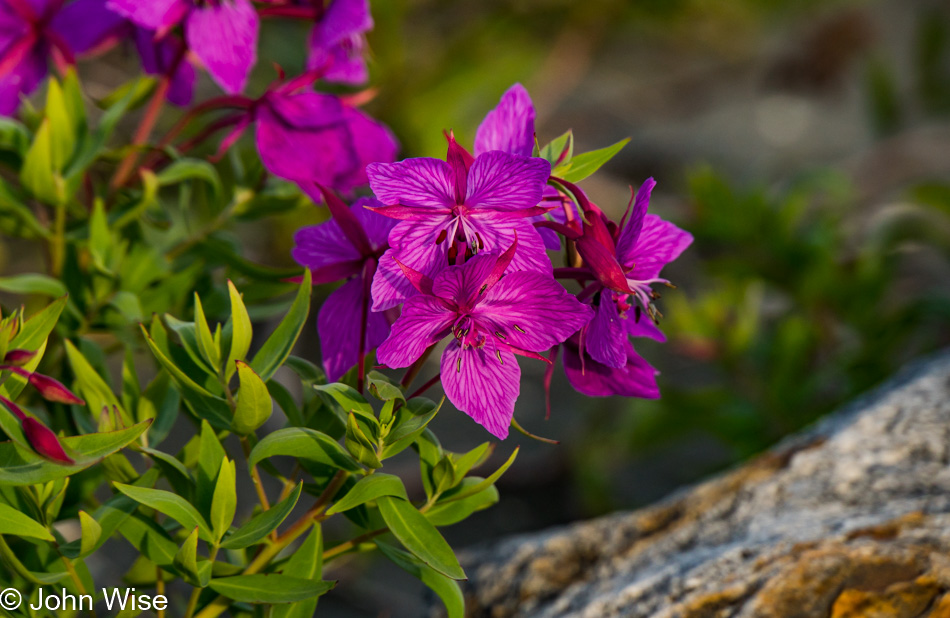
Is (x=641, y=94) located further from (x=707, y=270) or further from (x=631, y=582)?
(x=631, y=582)

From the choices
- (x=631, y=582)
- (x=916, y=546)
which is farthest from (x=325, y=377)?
(x=916, y=546)

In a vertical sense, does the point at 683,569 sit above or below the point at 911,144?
below

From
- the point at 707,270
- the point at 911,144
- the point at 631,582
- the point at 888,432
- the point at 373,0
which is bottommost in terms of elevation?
the point at 631,582

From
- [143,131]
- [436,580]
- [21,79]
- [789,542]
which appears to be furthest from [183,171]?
[789,542]

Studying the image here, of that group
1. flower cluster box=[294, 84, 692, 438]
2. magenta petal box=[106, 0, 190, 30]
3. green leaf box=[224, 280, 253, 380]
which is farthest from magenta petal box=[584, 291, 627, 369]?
magenta petal box=[106, 0, 190, 30]

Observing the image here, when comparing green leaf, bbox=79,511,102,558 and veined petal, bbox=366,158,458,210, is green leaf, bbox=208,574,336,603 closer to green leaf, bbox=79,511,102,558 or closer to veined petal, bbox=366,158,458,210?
green leaf, bbox=79,511,102,558

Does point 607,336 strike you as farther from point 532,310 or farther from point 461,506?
point 461,506
